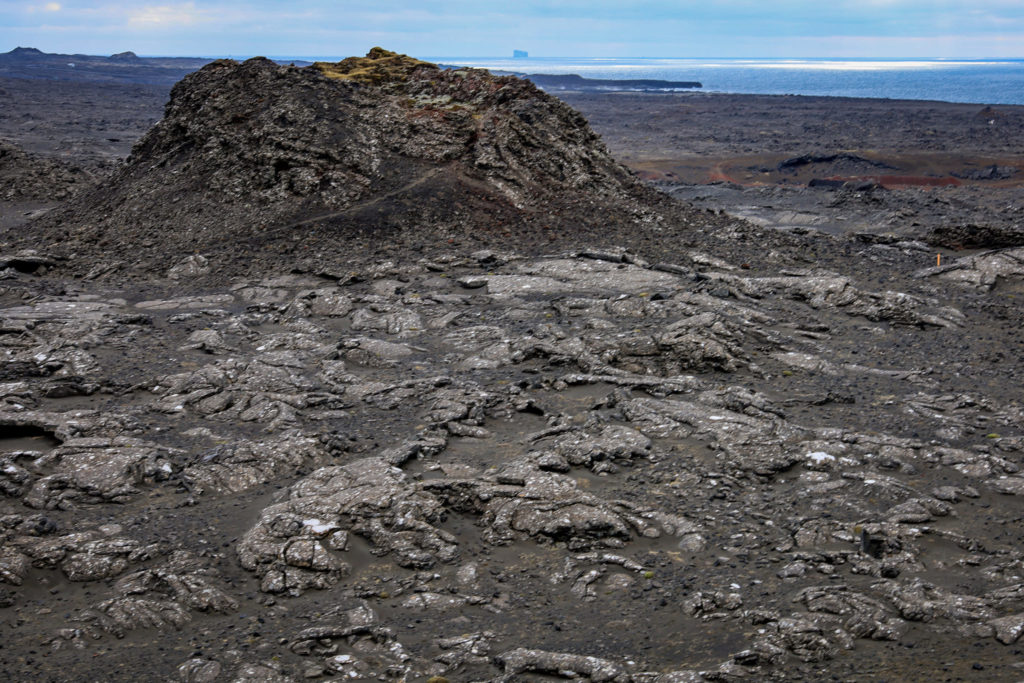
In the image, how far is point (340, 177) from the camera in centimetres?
1488

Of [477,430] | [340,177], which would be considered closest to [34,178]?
[340,177]

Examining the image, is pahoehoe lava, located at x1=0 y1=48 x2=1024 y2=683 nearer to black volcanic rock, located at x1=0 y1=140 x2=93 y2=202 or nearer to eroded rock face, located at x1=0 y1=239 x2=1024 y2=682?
eroded rock face, located at x1=0 y1=239 x2=1024 y2=682

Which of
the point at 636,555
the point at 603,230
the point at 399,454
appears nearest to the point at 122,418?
the point at 399,454

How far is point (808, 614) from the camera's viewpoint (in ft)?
16.8

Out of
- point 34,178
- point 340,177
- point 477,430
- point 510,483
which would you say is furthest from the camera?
point 34,178

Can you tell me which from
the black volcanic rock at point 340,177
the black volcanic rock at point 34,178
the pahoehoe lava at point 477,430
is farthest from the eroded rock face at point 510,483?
the black volcanic rock at point 34,178

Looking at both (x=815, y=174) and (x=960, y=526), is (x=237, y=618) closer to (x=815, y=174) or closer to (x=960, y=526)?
(x=960, y=526)

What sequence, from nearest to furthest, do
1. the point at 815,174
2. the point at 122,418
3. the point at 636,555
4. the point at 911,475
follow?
1. the point at 636,555
2. the point at 911,475
3. the point at 122,418
4. the point at 815,174

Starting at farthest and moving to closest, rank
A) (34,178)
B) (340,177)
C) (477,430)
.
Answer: (34,178) < (340,177) < (477,430)

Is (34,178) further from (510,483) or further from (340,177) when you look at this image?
(510,483)

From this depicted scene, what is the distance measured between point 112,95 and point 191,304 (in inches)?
2406

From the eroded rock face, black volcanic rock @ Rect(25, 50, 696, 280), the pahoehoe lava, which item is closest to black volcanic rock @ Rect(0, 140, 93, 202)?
black volcanic rock @ Rect(25, 50, 696, 280)

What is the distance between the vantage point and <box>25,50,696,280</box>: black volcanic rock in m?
13.9

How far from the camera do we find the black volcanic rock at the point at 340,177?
13.9 m
